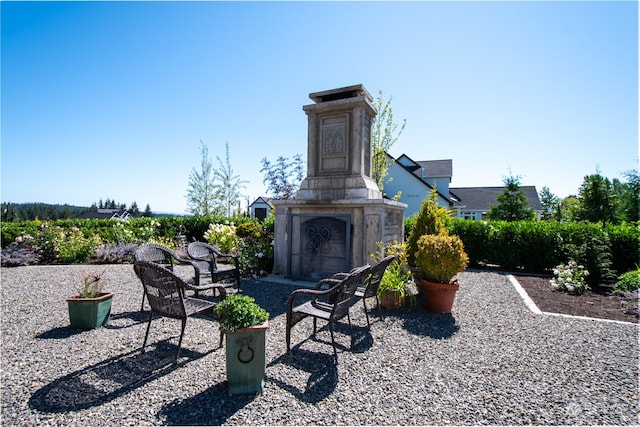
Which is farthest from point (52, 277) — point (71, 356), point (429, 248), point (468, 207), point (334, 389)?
point (468, 207)

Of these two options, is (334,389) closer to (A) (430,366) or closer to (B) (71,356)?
(A) (430,366)

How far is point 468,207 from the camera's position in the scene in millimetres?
28797

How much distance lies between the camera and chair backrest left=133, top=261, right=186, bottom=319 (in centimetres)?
319

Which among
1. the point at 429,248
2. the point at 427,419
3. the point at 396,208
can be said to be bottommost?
the point at 427,419

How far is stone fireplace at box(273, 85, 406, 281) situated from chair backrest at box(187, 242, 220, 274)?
1630mm

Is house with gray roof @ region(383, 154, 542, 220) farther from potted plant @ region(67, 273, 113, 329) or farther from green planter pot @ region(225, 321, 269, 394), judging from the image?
green planter pot @ region(225, 321, 269, 394)

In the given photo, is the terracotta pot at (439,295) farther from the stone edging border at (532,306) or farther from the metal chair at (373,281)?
the stone edging border at (532,306)

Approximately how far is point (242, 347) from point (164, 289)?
1.20 m

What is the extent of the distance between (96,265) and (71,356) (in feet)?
22.8

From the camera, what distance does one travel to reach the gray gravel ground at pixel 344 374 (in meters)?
2.40

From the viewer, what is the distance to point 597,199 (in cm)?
1519

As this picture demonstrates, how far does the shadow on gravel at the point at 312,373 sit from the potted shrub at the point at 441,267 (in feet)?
7.06

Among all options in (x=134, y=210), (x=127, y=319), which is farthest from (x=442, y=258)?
(x=134, y=210)

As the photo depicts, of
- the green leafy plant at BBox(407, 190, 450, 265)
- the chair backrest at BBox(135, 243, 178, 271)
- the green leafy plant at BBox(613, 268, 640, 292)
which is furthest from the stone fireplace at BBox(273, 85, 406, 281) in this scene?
the green leafy plant at BBox(613, 268, 640, 292)
